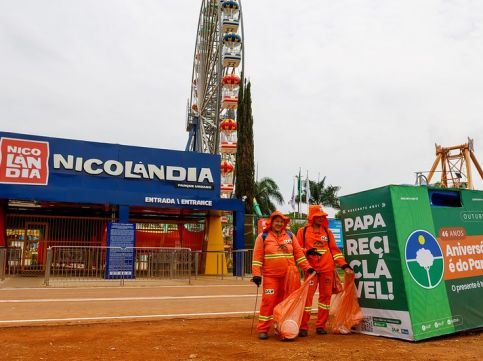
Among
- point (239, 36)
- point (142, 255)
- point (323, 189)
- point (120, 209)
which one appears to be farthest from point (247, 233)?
point (323, 189)

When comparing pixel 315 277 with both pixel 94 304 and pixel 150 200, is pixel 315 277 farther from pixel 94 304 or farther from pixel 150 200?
pixel 150 200

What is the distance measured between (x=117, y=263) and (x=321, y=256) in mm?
10441

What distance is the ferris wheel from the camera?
97.6 feet

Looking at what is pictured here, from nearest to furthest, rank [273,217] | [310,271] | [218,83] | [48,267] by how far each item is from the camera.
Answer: [310,271], [273,217], [48,267], [218,83]

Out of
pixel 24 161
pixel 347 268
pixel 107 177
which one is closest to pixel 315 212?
pixel 347 268

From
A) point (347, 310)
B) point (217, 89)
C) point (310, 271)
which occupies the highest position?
point (217, 89)

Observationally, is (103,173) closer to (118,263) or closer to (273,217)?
(118,263)

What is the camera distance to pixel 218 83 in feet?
103

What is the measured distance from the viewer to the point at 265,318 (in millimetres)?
5754

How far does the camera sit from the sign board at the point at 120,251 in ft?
49.3

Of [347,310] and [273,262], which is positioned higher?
[273,262]

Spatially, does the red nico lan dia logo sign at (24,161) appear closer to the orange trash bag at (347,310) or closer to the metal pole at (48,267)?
the metal pole at (48,267)

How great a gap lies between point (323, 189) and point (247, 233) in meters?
23.8

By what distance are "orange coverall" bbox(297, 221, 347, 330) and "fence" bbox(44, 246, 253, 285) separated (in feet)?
27.9
